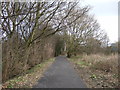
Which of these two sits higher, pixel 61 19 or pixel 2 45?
pixel 61 19

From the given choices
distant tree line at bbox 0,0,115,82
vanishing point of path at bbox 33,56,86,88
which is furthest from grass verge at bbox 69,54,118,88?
distant tree line at bbox 0,0,115,82

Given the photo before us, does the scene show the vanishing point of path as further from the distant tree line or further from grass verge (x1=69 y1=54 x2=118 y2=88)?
the distant tree line

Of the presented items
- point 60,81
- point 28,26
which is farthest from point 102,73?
point 28,26

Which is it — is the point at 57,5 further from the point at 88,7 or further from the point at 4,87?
the point at 4,87

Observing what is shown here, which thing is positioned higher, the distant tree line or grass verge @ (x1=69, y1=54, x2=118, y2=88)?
the distant tree line

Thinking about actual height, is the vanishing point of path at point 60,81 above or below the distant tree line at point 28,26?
below

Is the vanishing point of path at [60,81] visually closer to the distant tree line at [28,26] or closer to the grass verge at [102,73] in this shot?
the grass verge at [102,73]

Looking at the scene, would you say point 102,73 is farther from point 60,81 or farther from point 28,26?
point 28,26

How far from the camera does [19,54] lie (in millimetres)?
8234

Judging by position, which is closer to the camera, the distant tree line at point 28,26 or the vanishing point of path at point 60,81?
the vanishing point of path at point 60,81

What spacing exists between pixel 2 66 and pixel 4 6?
4.10 meters

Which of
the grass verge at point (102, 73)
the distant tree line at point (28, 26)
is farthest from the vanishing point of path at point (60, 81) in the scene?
the distant tree line at point (28, 26)

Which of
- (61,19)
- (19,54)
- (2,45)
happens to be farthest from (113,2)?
(2,45)

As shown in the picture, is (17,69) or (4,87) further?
(17,69)
